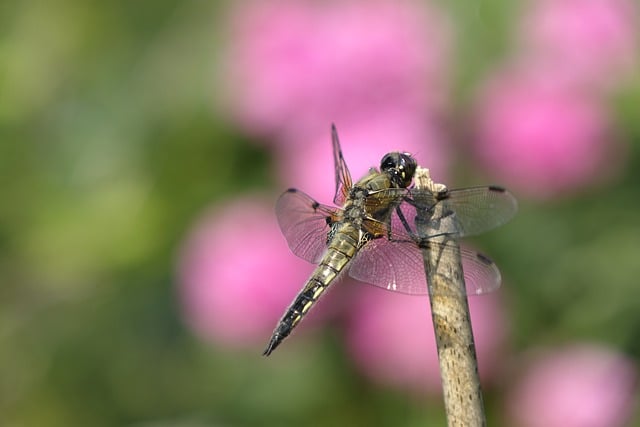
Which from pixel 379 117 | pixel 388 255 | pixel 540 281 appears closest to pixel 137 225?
pixel 379 117

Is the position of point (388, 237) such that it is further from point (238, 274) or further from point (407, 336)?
point (238, 274)

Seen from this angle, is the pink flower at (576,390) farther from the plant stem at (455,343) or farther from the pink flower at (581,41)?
the plant stem at (455,343)

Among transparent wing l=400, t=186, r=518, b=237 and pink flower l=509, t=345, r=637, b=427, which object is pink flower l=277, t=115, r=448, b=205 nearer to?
pink flower l=509, t=345, r=637, b=427

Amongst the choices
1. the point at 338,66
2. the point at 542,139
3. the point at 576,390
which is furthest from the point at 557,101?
the point at 576,390

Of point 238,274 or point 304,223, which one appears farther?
point 238,274

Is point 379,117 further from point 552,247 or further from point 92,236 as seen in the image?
point 92,236

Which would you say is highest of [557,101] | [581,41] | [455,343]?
[581,41]

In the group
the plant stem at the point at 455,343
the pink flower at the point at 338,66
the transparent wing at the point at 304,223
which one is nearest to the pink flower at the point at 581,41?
the pink flower at the point at 338,66
